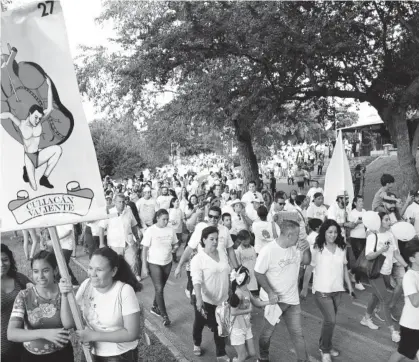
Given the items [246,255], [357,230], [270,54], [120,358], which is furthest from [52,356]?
[270,54]

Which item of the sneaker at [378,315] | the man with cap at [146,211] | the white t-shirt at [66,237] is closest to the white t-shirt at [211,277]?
the sneaker at [378,315]

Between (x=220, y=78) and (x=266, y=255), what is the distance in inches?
389

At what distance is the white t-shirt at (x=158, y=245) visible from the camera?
19.8 ft

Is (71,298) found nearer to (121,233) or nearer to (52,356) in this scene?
(52,356)

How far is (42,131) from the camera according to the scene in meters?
2.88

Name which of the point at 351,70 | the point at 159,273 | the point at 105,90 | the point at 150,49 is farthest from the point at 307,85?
the point at 159,273

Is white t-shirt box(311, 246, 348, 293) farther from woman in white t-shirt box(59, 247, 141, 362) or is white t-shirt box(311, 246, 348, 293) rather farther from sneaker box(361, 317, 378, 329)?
woman in white t-shirt box(59, 247, 141, 362)

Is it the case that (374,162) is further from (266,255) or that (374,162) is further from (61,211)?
(61,211)

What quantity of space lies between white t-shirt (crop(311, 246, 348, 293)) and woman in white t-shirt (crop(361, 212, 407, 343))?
0.83 metres

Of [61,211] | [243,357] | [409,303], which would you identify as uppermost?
[61,211]

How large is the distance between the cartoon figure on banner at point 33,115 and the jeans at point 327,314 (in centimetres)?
326

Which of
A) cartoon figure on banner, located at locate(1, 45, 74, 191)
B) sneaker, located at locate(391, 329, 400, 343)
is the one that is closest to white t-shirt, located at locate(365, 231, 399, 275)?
sneaker, located at locate(391, 329, 400, 343)

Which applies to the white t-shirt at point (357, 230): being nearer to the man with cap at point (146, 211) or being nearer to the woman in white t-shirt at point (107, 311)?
the man with cap at point (146, 211)

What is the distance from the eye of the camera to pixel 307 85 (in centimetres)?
1504
